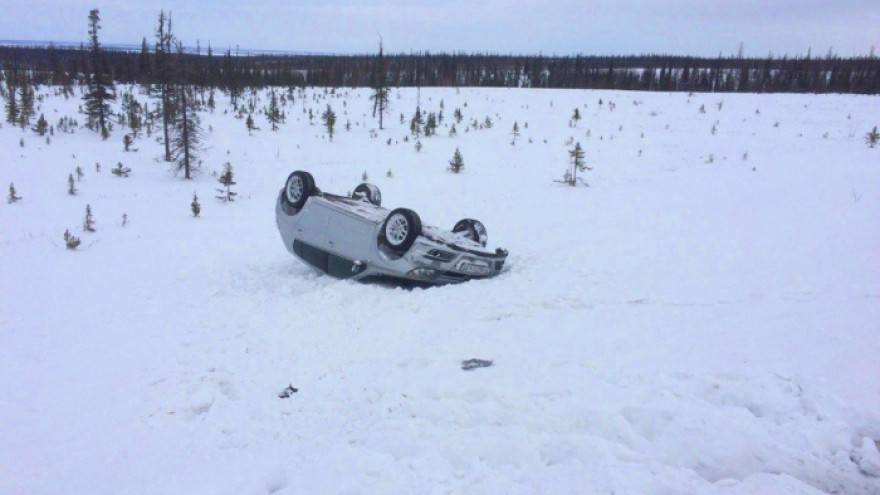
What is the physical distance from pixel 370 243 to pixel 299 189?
1569mm

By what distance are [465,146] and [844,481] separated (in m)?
19.3

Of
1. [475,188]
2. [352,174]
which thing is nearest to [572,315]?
[475,188]

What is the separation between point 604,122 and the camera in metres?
24.8

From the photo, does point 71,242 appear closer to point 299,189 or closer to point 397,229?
point 299,189

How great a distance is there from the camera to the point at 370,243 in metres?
7.76

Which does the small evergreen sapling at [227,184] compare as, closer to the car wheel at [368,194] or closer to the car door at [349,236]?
the car wheel at [368,194]

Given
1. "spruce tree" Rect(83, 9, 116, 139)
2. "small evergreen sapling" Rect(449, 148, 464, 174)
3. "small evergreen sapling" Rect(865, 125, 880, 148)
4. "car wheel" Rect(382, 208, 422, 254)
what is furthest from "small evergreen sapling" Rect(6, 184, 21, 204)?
"small evergreen sapling" Rect(865, 125, 880, 148)

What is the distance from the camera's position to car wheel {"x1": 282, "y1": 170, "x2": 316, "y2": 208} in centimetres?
838

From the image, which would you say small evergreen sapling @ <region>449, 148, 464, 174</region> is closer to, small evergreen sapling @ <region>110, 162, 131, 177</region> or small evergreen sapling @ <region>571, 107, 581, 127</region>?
small evergreen sapling @ <region>571, 107, 581, 127</region>

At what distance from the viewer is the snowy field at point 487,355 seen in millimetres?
3697

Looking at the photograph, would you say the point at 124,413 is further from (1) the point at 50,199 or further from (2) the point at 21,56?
(2) the point at 21,56

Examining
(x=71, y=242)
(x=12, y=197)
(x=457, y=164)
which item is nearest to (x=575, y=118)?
(x=457, y=164)

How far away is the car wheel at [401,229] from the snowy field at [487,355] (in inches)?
26.0

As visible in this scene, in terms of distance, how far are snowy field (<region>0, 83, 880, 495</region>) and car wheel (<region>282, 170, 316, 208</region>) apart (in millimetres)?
1168
